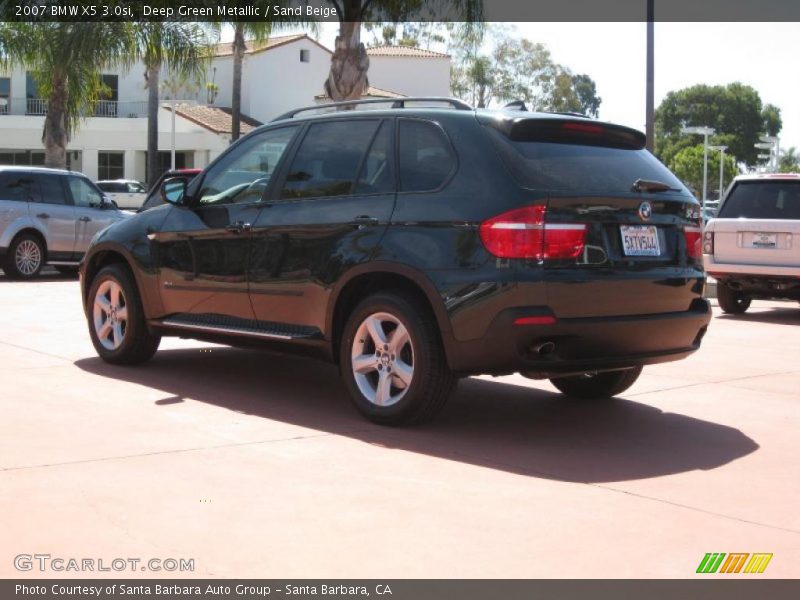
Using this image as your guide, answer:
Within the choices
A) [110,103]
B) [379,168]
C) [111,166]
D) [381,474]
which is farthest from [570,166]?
[110,103]

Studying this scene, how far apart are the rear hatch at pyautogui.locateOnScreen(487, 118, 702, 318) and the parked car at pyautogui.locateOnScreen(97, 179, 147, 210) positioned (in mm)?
45301

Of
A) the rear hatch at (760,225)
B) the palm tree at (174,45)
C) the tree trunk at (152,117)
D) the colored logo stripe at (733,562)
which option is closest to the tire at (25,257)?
the palm tree at (174,45)

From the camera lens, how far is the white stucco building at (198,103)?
58656mm

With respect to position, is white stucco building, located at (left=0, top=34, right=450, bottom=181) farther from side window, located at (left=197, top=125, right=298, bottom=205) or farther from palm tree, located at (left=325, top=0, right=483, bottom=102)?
side window, located at (left=197, top=125, right=298, bottom=205)

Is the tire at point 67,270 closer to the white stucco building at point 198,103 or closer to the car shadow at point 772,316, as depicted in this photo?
the car shadow at point 772,316

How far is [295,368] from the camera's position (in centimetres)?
930

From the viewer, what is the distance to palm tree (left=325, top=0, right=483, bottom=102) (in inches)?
953

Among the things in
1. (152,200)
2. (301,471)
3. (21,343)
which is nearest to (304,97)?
(152,200)

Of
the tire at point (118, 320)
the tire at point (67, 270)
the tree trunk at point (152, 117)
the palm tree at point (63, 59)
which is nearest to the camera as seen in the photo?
the tire at point (118, 320)

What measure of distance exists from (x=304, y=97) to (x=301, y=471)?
6341cm

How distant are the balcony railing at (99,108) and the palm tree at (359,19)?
3802 cm

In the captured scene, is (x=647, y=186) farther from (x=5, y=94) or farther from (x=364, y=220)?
(x=5, y=94)

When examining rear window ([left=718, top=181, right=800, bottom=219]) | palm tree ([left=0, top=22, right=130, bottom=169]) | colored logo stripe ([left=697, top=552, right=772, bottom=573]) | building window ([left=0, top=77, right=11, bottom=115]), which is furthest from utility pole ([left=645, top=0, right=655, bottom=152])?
building window ([left=0, top=77, right=11, bottom=115])

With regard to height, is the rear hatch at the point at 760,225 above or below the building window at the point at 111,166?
below
